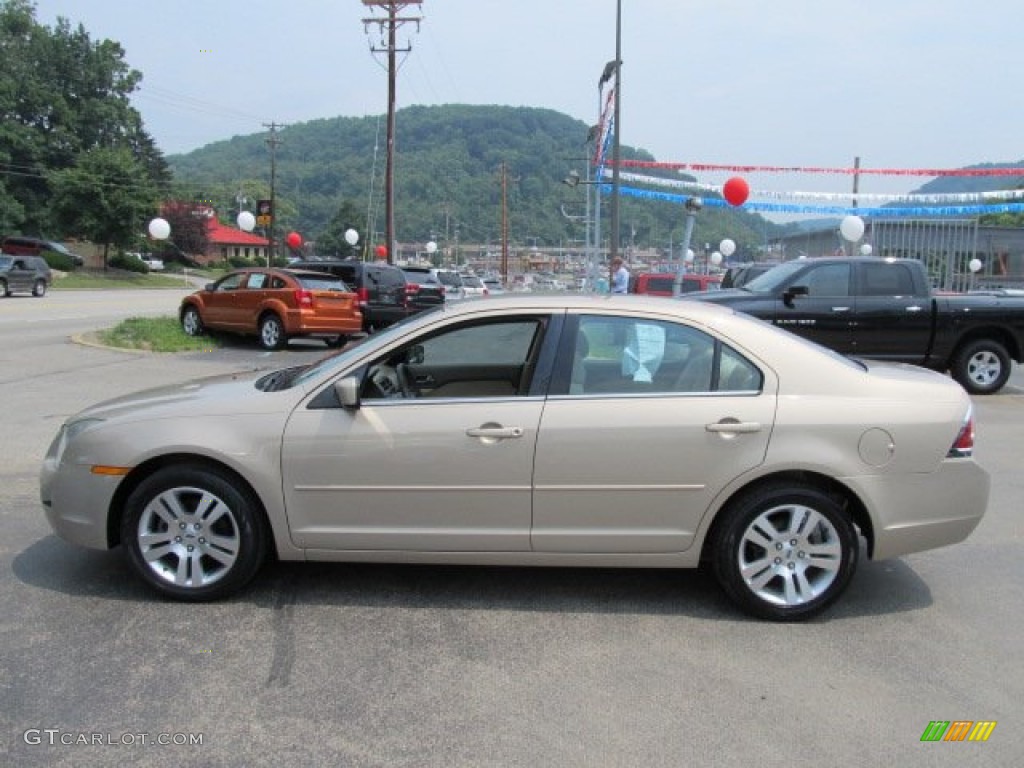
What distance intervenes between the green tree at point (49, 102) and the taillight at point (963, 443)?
74.5 m

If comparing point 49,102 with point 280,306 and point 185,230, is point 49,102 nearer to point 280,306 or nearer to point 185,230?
point 185,230

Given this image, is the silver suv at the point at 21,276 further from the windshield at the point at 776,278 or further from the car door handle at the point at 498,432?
the car door handle at the point at 498,432

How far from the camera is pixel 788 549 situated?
4.11 meters

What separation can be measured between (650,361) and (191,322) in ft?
49.5

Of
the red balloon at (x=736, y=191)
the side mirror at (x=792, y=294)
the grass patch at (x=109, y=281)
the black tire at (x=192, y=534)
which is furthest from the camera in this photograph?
the grass patch at (x=109, y=281)

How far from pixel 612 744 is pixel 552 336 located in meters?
1.97

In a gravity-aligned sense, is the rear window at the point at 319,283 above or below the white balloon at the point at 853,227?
below

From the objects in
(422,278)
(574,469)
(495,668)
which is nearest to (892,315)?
(574,469)

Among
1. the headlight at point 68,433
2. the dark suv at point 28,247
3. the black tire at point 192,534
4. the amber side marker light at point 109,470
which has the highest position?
the dark suv at point 28,247

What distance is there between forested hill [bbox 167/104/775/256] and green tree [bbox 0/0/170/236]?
47.7ft

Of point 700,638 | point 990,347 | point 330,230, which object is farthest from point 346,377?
point 330,230

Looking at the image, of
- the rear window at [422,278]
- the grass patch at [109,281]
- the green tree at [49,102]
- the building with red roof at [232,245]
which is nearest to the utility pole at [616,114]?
the rear window at [422,278]

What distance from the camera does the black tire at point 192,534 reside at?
418 cm

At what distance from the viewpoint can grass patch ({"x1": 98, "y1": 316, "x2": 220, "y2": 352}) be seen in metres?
15.1
